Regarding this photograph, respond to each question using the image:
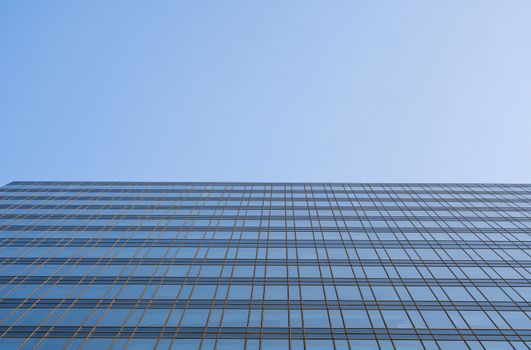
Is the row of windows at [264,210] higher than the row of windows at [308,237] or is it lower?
lower

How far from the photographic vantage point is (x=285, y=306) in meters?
23.2

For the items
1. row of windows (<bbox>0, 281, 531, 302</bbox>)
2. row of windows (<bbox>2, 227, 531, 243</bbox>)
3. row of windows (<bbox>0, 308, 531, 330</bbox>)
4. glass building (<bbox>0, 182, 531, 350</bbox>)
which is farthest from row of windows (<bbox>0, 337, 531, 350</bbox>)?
row of windows (<bbox>2, 227, 531, 243</bbox>)

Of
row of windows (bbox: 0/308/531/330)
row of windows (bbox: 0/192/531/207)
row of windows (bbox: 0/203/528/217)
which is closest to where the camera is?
row of windows (bbox: 0/308/531/330)

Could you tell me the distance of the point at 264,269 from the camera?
27812mm

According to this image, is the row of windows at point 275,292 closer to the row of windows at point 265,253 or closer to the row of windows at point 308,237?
the row of windows at point 265,253

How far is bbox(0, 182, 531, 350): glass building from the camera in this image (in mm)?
21016

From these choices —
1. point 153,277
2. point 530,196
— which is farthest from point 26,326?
point 530,196

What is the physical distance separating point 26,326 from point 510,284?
29539mm

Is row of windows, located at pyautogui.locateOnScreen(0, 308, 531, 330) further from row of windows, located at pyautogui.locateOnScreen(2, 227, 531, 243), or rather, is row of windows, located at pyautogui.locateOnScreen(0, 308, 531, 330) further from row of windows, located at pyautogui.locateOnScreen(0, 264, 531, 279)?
row of windows, located at pyautogui.locateOnScreen(2, 227, 531, 243)

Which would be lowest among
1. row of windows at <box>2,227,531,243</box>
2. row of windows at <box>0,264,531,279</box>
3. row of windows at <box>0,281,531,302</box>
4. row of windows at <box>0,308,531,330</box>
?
row of windows at <box>2,227,531,243</box>

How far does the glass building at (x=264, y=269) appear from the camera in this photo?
2102 centimetres

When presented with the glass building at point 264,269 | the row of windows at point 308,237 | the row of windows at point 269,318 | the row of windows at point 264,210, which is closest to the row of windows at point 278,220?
the glass building at point 264,269

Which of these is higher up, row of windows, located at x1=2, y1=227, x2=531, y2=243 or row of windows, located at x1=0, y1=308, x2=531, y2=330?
row of windows, located at x1=0, y1=308, x2=531, y2=330

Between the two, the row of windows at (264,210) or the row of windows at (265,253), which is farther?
the row of windows at (264,210)
